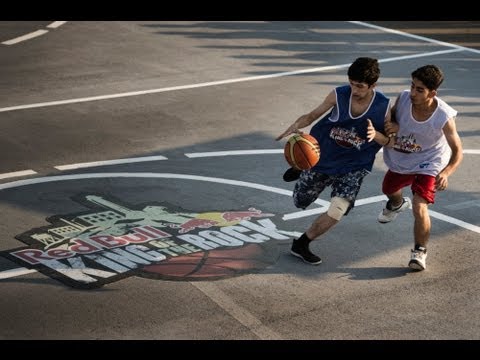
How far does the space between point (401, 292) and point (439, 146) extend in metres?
1.66

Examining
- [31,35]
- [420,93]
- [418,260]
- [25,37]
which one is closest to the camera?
[420,93]

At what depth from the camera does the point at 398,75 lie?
19.7m

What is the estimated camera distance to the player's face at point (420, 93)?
9.77m

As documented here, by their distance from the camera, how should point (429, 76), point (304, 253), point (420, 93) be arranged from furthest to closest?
point (304, 253)
point (420, 93)
point (429, 76)

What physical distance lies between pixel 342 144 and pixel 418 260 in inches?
57.9

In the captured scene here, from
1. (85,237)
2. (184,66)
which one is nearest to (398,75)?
(184,66)

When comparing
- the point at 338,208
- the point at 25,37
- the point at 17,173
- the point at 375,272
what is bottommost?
the point at 375,272

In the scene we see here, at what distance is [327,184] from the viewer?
1042 centimetres

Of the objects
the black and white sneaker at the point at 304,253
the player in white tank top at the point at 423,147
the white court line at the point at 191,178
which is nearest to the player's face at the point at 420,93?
the player in white tank top at the point at 423,147

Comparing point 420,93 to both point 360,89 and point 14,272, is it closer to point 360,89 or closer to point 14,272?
point 360,89

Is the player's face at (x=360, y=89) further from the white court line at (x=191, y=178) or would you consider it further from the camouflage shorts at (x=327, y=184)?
the white court line at (x=191, y=178)

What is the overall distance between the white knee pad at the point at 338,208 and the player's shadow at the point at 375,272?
0.58m

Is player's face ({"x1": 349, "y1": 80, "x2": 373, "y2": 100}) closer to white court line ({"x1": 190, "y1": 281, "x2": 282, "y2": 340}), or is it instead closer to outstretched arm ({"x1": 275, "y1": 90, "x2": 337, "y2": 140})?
outstretched arm ({"x1": 275, "y1": 90, "x2": 337, "y2": 140})

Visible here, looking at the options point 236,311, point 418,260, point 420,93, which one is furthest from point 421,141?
point 236,311
